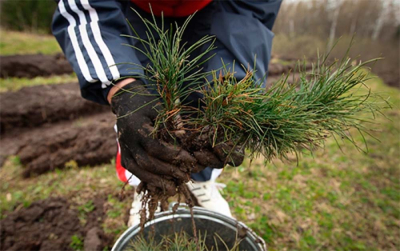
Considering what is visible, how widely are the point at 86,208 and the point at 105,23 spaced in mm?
1360

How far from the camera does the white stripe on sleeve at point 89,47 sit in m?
1.09

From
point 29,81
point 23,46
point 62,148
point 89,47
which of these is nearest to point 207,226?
point 89,47

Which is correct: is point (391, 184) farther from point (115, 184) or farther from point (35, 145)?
point (35, 145)

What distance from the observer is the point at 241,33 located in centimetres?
145

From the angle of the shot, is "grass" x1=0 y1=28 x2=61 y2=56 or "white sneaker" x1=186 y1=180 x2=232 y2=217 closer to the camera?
"white sneaker" x1=186 y1=180 x2=232 y2=217

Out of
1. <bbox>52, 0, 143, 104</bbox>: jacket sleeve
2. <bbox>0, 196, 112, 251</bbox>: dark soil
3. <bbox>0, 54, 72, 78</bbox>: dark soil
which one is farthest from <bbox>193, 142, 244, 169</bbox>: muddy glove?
<bbox>0, 54, 72, 78</bbox>: dark soil

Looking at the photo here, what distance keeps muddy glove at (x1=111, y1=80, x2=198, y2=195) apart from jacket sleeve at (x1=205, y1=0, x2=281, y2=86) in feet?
1.84

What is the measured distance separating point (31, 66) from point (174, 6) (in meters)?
4.28

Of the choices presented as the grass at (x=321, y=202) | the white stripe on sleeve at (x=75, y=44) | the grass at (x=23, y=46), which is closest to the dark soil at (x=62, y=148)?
the grass at (x=321, y=202)

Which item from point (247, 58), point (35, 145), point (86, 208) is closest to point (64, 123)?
point (35, 145)

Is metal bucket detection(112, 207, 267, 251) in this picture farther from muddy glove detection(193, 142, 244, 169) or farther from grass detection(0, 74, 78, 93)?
grass detection(0, 74, 78, 93)

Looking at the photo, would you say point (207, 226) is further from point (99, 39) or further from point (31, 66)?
point (31, 66)

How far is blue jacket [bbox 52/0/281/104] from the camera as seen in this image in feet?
3.64

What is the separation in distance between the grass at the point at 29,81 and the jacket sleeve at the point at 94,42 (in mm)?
3337
